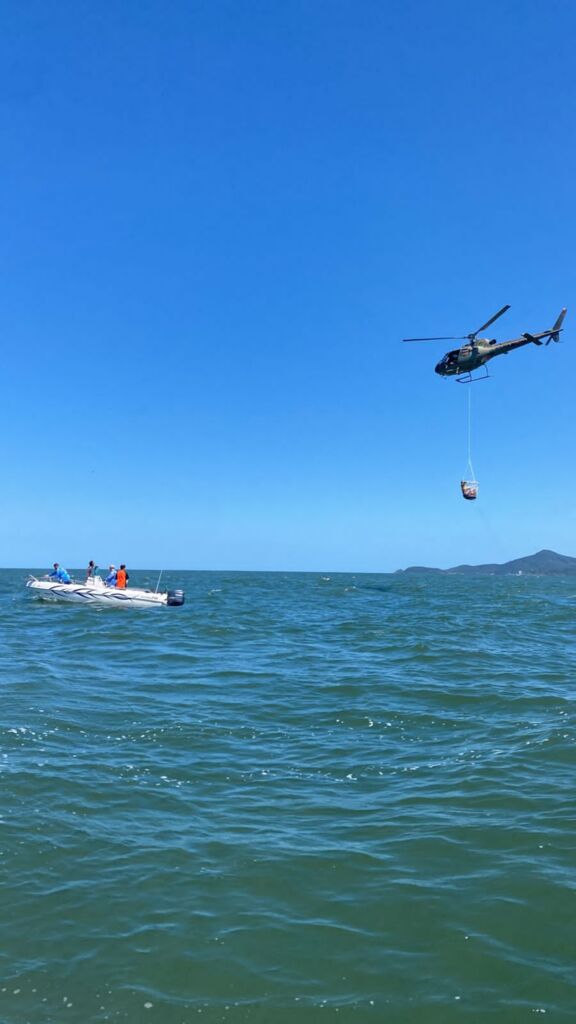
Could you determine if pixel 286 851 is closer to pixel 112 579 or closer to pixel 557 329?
pixel 112 579

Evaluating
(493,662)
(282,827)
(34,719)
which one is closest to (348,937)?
(282,827)

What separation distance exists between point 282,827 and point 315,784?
1.61 m

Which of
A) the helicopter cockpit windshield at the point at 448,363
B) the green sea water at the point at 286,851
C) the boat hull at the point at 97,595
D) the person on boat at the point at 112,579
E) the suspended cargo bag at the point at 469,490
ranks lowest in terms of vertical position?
the green sea water at the point at 286,851

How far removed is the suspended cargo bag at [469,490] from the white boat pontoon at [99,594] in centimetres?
2003

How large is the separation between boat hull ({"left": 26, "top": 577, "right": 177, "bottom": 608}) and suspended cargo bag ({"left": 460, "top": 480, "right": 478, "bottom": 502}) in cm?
2090

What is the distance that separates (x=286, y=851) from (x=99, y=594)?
110 ft

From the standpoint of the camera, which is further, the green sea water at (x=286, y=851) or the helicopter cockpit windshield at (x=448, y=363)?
the helicopter cockpit windshield at (x=448, y=363)

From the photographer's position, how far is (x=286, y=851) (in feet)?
24.3

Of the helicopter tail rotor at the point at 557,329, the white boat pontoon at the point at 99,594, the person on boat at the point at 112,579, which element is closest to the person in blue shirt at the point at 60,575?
the white boat pontoon at the point at 99,594

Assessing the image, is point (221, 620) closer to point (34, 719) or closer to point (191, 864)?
point (34, 719)

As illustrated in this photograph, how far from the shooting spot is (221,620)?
33.4 metres

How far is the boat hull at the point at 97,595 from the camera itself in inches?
1544

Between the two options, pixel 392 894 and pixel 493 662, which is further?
pixel 493 662

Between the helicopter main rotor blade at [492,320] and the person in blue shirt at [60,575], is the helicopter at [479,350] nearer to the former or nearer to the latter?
the helicopter main rotor blade at [492,320]
